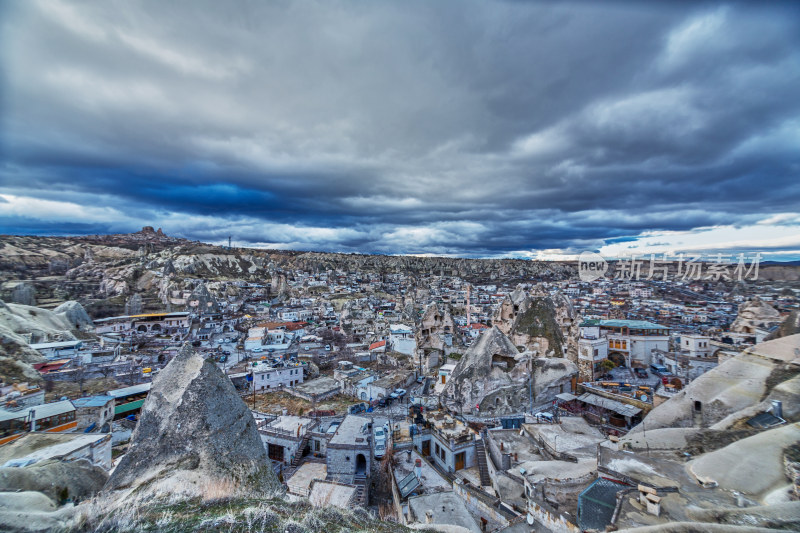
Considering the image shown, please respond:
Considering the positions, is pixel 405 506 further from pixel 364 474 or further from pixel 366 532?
pixel 366 532

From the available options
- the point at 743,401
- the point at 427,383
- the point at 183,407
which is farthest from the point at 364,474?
the point at 743,401

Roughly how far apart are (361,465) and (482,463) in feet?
18.5

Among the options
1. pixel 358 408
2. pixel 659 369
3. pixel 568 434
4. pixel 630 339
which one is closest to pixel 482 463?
pixel 568 434

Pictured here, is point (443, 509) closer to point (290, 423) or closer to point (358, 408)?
point (290, 423)

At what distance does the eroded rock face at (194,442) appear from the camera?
884cm

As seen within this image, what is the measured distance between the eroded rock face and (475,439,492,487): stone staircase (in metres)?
9.44

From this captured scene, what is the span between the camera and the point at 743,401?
49.0ft

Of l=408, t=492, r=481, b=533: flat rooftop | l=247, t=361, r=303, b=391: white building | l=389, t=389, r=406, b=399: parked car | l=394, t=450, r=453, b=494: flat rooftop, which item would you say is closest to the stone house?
l=394, t=450, r=453, b=494: flat rooftop

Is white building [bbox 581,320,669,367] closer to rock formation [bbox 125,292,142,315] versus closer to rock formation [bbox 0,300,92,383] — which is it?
rock formation [bbox 0,300,92,383]

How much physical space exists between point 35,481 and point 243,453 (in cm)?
536

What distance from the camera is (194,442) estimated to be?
9.85 metres

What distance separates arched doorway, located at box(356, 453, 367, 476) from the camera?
16531 mm

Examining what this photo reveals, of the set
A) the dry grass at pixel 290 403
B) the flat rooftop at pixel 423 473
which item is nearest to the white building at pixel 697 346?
the flat rooftop at pixel 423 473

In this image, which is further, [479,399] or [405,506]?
[479,399]
